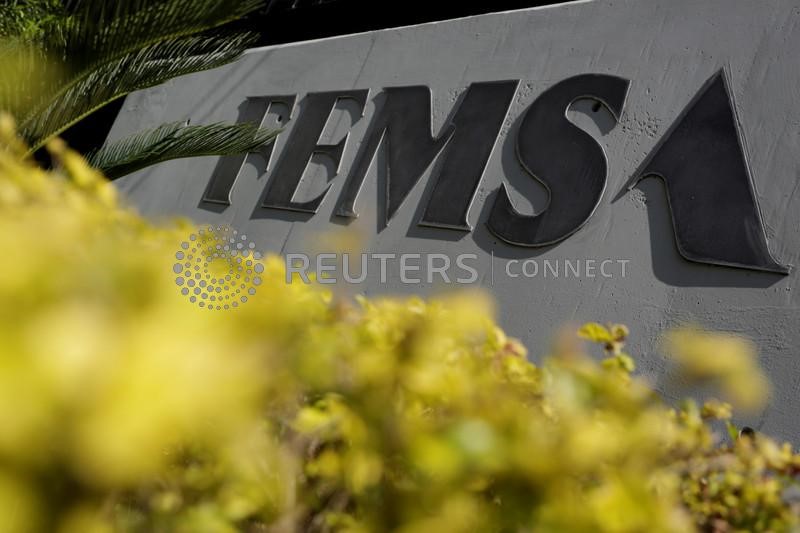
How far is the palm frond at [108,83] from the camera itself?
3.01 metres

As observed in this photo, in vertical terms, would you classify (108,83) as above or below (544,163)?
above

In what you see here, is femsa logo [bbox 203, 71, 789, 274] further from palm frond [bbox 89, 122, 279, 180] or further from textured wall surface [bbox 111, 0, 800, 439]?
palm frond [bbox 89, 122, 279, 180]

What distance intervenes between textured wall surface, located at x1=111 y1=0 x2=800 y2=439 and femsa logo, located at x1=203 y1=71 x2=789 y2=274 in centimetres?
5

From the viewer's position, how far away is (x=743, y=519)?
94cm

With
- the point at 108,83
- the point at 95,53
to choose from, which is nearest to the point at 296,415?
the point at 95,53

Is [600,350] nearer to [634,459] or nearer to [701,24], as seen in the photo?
[701,24]

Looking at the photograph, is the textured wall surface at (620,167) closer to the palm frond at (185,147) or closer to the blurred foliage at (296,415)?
the palm frond at (185,147)

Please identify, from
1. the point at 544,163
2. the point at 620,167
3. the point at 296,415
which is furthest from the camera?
the point at 544,163

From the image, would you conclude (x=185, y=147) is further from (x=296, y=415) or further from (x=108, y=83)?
(x=296, y=415)

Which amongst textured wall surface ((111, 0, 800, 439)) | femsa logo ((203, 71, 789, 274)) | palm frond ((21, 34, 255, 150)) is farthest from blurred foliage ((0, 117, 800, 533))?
palm frond ((21, 34, 255, 150))

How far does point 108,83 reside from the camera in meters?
3.17

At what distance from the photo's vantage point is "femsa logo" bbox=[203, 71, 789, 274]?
112 inches

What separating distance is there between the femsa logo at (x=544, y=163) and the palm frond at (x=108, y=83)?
3.47 feet

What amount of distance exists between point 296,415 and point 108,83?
2.94 metres
